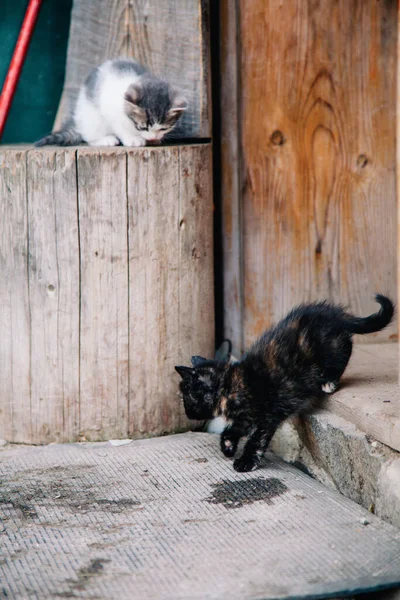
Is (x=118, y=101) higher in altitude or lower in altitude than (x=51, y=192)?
higher

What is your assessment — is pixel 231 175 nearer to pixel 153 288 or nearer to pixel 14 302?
pixel 153 288

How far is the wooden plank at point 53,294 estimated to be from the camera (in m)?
3.75

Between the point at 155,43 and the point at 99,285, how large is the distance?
1.33m

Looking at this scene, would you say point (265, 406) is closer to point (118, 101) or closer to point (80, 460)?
point (80, 460)

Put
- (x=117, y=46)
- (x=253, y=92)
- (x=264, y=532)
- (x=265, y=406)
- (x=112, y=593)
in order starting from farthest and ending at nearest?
(x=117, y=46) → (x=253, y=92) → (x=265, y=406) → (x=264, y=532) → (x=112, y=593)

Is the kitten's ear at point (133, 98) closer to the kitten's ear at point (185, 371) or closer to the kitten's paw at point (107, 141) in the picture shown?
the kitten's paw at point (107, 141)

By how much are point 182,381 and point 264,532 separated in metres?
0.95

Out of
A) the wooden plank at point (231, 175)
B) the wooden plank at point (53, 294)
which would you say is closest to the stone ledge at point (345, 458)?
the wooden plank at point (231, 175)

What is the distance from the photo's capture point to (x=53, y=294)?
12.6ft

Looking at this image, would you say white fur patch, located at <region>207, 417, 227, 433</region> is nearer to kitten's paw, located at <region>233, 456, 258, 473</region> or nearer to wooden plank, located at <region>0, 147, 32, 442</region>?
kitten's paw, located at <region>233, 456, 258, 473</region>

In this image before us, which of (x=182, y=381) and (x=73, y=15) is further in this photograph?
(x=73, y=15)

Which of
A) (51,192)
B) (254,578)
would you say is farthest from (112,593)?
(51,192)

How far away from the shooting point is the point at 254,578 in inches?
104

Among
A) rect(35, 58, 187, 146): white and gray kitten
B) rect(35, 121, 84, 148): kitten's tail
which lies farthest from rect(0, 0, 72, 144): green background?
rect(35, 121, 84, 148): kitten's tail
